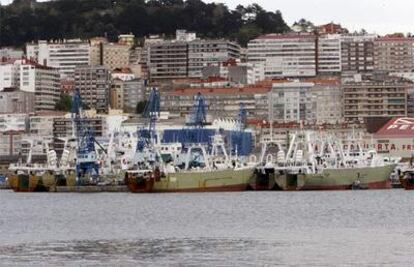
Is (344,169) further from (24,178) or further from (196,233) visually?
(196,233)

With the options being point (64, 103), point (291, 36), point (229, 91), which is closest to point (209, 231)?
point (229, 91)

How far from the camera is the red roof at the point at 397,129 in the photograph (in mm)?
125688

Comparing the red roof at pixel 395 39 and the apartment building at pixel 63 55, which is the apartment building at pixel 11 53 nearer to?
the apartment building at pixel 63 55

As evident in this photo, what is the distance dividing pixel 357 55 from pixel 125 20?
26128 mm

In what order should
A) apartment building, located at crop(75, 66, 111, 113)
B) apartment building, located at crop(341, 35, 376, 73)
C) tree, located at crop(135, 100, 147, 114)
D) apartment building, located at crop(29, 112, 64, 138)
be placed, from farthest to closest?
apartment building, located at crop(341, 35, 376, 73) → apartment building, located at crop(75, 66, 111, 113) → tree, located at crop(135, 100, 147, 114) → apartment building, located at crop(29, 112, 64, 138)

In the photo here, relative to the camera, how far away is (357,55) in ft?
596

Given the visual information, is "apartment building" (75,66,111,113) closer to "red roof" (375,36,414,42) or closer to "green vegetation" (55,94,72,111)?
"green vegetation" (55,94,72,111)

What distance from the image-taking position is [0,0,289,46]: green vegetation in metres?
191

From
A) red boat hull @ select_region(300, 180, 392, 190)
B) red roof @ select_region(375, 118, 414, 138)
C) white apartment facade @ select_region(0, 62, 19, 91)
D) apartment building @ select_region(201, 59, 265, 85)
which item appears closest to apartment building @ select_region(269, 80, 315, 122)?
apartment building @ select_region(201, 59, 265, 85)

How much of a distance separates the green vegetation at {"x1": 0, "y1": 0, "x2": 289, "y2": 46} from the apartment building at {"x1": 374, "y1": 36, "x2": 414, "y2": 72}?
15999 mm

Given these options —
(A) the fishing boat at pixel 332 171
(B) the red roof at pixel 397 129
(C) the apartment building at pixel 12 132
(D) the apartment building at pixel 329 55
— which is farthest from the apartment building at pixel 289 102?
(A) the fishing boat at pixel 332 171

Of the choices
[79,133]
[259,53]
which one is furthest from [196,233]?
[259,53]

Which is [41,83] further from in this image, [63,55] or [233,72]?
[233,72]

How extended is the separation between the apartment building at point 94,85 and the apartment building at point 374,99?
23.9 meters
